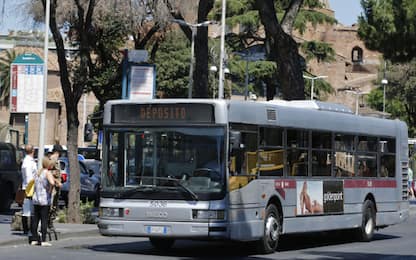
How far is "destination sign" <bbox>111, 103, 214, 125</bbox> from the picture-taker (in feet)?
56.1

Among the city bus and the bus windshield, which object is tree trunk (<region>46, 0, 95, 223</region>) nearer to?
the city bus

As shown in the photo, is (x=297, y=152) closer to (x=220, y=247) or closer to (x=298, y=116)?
(x=298, y=116)

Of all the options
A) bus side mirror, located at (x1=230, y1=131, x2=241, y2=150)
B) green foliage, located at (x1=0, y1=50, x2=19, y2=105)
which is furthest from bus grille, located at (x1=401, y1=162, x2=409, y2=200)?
green foliage, located at (x1=0, y1=50, x2=19, y2=105)

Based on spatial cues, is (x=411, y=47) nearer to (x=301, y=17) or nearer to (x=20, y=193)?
(x=20, y=193)

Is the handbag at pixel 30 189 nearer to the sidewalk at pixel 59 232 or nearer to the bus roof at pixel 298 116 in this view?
the sidewalk at pixel 59 232

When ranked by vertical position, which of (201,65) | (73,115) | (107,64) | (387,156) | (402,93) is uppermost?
(402,93)

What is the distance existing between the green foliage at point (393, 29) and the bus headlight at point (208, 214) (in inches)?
426

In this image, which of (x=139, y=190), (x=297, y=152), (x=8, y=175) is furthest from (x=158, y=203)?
(x=8, y=175)

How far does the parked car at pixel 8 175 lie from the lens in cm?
3011

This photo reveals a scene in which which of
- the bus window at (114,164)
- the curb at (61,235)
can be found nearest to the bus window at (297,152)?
the bus window at (114,164)

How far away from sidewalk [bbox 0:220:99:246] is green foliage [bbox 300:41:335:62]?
4550 centimetres

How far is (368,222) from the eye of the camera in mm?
22625

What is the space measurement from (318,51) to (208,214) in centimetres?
5151

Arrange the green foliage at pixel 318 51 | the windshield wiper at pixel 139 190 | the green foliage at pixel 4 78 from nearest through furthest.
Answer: the windshield wiper at pixel 139 190, the green foliage at pixel 318 51, the green foliage at pixel 4 78
